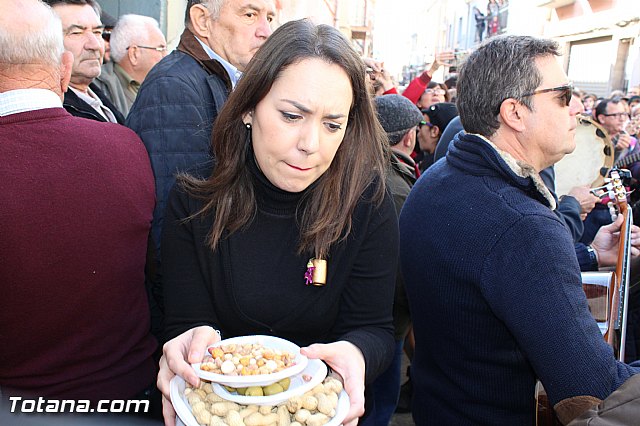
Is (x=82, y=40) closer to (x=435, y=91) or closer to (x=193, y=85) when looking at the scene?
(x=193, y=85)

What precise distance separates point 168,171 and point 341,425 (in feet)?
3.75

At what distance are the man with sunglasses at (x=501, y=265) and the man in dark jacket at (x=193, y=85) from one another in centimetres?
90

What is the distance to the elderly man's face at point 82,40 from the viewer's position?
3037 mm

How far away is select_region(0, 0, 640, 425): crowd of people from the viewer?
5.04 feet

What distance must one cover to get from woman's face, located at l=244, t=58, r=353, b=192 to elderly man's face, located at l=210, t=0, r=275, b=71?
2.83 ft

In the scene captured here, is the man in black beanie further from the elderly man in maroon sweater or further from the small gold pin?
the elderly man in maroon sweater

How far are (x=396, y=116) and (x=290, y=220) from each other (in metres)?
2.14

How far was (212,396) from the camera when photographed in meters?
1.22

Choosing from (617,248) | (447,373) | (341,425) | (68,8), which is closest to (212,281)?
(341,425)

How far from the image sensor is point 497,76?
2068mm

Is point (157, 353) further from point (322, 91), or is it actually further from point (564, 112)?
point (564, 112)

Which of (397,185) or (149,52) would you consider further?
(149,52)

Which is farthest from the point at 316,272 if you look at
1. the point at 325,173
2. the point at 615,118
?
the point at 615,118

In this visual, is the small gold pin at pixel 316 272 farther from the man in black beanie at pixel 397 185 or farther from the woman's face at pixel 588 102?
the woman's face at pixel 588 102
